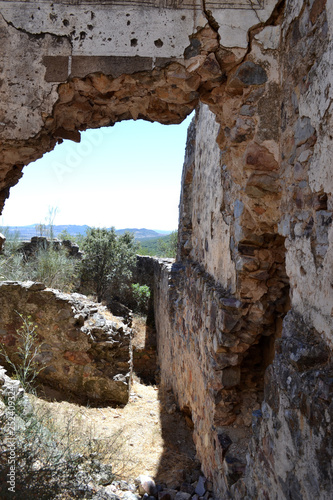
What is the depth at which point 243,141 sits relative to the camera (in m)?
2.25

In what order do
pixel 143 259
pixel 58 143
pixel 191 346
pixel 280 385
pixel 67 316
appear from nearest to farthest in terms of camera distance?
pixel 280 385 < pixel 58 143 < pixel 191 346 < pixel 67 316 < pixel 143 259

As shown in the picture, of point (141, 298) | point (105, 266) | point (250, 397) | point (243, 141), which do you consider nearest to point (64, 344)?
point (250, 397)

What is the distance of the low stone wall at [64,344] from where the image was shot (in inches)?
208

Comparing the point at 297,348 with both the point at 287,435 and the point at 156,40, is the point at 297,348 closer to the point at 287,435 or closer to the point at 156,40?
the point at 287,435

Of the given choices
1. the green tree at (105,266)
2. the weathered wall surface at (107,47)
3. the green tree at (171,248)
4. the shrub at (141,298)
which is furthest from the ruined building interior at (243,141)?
the green tree at (171,248)

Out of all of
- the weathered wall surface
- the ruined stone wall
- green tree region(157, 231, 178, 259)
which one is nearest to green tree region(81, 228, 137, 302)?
green tree region(157, 231, 178, 259)

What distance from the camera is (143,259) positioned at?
13.7 meters

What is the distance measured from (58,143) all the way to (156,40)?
98cm

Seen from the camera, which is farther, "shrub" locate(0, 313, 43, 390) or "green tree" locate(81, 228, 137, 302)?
"green tree" locate(81, 228, 137, 302)

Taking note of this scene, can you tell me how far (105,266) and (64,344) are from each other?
20.5ft

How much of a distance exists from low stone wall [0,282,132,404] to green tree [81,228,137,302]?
227 inches

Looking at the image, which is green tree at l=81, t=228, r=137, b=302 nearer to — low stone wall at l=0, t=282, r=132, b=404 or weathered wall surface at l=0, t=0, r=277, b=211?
low stone wall at l=0, t=282, r=132, b=404

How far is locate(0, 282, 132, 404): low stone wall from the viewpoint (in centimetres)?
529

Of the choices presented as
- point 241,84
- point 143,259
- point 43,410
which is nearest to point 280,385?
point 241,84
